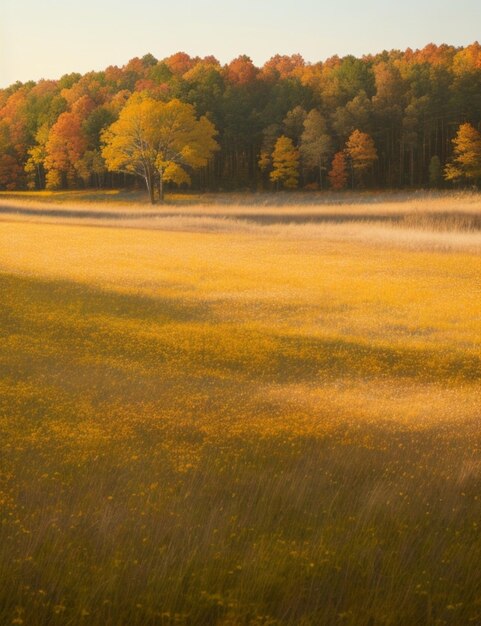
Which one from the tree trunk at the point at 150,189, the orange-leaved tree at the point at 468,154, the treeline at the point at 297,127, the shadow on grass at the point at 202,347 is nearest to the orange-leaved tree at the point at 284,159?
the treeline at the point at 297,127

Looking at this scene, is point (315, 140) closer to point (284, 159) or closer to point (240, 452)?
point (284, 159)

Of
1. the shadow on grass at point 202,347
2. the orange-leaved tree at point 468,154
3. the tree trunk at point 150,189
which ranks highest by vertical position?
the orange-leaved tree at point 468,154

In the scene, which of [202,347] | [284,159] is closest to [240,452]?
[202,347]

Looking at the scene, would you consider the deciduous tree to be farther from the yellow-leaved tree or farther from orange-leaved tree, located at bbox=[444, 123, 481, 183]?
the yellow-leaved tree

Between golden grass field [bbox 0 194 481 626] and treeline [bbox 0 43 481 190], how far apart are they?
2328 inches

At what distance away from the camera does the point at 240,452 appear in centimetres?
852

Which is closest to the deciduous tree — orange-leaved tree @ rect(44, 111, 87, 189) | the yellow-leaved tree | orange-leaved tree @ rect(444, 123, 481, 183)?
orange-leaved tree @ rect(444, 123, 481, 183)

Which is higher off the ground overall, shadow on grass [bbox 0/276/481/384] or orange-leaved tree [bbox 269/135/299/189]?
orange-leaved tree [bbox 269/135/299/189]

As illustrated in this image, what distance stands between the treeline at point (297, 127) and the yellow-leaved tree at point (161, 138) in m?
A: 10.9

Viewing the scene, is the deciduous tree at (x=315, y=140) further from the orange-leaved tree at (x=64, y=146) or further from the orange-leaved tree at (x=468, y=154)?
the orange-leaved tree at (x=64, y=146)

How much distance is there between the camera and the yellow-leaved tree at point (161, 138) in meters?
63.5

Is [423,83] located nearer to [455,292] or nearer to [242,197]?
[242,197]

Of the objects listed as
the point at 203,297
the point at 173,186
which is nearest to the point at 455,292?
the point at 203,297

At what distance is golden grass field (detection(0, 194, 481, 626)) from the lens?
5.65 meters
